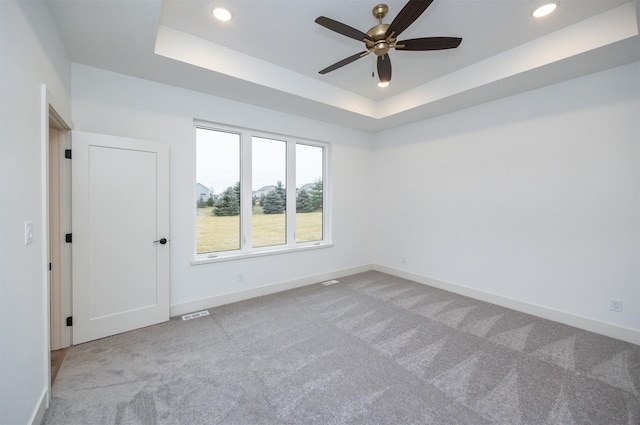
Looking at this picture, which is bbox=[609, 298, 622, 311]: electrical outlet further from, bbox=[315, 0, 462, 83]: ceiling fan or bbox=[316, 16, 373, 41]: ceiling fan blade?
bbox=[316, 16, 373, 41]: ceiling fan blade

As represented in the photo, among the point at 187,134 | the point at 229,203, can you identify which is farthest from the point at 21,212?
the point at 229,203

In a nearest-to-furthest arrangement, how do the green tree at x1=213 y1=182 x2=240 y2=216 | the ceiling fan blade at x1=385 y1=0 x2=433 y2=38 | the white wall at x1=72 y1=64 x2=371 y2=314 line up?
the ceiling fan blade at x1=385 y1=0 x2=433 y2=38 → the white wall at x1=72 y1=64 x2=371 y2=314 → the green tree at x1=213 y1=182 x2=240 y2=216

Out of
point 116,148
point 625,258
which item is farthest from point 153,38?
point 625,258

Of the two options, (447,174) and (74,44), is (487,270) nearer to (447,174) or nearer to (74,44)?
(447,174)

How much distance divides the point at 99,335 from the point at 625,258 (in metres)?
5.46

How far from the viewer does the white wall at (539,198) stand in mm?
2732

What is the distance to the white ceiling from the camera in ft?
7.39

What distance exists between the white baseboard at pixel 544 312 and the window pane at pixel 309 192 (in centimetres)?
198

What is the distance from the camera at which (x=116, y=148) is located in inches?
107

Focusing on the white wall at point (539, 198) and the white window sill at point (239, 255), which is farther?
the white window sill at point (239, 255)

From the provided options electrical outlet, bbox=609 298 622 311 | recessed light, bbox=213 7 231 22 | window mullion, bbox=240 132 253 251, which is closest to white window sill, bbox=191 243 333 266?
window mullion, bbox=240 132 253 251

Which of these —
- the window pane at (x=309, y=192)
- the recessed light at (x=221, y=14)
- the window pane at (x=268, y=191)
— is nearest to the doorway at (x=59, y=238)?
the recessed light at (x=221, y=14)

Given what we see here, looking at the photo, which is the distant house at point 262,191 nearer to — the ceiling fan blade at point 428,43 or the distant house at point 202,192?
the distant house at point 202,192

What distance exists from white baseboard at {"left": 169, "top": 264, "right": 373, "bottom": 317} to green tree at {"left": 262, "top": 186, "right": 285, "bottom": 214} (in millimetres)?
1159
